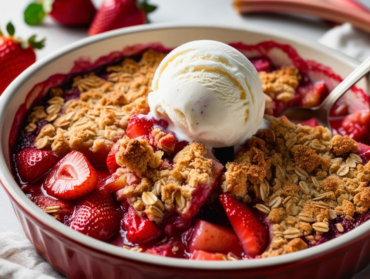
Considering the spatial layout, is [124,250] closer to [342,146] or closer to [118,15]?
[342,146]

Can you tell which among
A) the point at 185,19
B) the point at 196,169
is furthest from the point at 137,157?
the point at 185,19

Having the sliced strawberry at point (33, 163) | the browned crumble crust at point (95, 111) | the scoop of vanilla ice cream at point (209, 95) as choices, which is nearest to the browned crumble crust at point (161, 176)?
the scoop of vanilla ice cream at point (209, 95)

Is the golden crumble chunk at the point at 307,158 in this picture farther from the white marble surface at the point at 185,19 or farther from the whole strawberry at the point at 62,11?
the whole strawberry at the point at 62,11

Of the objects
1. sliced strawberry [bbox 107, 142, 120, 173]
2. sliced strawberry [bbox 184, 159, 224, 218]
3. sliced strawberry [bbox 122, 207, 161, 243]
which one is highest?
sliced strawberry [bbox 107, 142, 120, 173]

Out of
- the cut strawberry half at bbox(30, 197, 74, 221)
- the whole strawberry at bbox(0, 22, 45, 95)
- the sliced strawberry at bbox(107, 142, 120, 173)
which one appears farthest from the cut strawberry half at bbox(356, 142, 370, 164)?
the whole strawberry at bbox(0, 22, 45, 95)

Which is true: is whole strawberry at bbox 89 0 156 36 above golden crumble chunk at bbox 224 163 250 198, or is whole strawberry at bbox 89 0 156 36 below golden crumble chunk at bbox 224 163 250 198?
above

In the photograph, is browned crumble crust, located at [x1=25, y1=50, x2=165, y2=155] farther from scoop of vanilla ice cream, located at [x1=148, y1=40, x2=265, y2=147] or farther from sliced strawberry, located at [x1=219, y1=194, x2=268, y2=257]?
sliced strawberry, located at [x1=219, y1=194, x2=268, y2=257]
